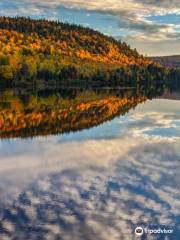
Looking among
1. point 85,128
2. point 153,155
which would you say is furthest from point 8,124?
point 153,155

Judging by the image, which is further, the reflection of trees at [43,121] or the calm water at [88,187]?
the reflection of trees at [43,121]

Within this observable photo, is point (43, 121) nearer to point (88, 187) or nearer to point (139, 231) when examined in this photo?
point (88, 187)

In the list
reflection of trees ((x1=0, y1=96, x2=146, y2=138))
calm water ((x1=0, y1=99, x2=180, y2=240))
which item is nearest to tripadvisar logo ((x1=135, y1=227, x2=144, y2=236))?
calm water ((x1=0, y1=99, x2=180, y2=240))

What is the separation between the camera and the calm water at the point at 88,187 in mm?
14141

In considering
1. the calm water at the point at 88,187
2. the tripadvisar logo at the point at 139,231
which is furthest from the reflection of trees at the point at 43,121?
the tripadvisar logo at the point at 139,231

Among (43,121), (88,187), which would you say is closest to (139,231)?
(88,187)

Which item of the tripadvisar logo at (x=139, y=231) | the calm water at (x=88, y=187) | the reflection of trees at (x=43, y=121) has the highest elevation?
the tripadvisar logo at (x=139, y=231)

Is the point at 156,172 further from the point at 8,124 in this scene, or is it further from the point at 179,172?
the point at 8,124

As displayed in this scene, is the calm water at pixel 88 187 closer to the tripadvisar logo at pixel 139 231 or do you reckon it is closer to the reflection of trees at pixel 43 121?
the tripadvisar logo at pixel 139 231

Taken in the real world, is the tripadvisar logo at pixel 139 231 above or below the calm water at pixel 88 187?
above

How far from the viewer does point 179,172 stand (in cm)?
2144

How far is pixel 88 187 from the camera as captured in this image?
18781mm

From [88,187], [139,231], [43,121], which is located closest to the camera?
[139,231]

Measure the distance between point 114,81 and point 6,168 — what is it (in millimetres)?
158013
